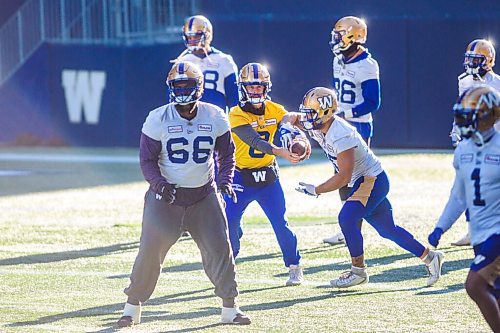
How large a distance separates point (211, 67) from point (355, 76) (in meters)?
1.81

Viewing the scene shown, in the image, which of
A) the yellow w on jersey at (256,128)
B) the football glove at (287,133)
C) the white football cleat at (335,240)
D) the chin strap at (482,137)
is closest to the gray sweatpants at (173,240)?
the football glove at (287,133)

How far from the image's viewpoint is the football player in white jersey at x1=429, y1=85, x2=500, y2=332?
707 centimetres

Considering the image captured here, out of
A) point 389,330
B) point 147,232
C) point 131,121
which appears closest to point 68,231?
point 147,232

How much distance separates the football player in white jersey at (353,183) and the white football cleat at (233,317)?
1.32 meters

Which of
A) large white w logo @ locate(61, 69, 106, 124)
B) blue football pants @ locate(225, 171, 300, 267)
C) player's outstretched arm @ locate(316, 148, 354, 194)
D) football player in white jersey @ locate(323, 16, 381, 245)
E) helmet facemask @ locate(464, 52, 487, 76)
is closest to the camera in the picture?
player's outstretched arm @ locate(316, 148, 354, 194)

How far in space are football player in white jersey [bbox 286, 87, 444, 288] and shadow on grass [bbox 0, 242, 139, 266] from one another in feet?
10.2

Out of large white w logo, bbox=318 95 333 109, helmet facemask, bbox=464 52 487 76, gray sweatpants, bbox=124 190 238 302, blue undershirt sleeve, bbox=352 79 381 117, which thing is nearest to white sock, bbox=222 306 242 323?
gray sweatpants, bbox=124 190 238 302

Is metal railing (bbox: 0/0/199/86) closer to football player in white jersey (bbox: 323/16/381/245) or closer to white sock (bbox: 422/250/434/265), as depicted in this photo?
football player in white jersey (bbox: 323/16/381/245)

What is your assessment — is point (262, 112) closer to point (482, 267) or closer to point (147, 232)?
point (147, 232)

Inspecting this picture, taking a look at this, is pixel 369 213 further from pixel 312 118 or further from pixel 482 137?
pixel 482 137

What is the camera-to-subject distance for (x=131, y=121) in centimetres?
2564

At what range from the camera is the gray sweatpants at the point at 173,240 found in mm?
8531

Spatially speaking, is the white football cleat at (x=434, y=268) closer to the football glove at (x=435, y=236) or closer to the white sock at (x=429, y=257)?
the white sock at (x=429, y=257)

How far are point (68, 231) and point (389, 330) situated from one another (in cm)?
634
